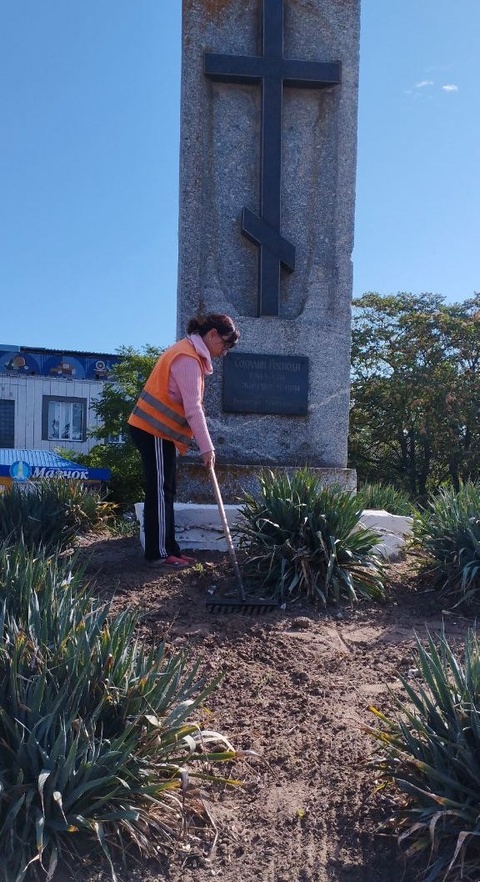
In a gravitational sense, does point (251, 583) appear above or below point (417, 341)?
below

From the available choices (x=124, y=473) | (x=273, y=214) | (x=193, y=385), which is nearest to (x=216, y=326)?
(x=193, y=385)

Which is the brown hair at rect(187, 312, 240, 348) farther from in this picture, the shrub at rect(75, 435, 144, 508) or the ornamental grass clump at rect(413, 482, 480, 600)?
the shrub at rect(75, 435, 144, 508)

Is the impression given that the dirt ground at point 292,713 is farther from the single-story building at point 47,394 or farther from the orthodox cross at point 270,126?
the single-story building at point 47,394

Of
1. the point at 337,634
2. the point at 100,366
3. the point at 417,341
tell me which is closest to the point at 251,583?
the point at 337,634

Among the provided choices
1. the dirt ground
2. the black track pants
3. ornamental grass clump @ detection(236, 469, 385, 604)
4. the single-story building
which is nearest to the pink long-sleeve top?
the black track pants

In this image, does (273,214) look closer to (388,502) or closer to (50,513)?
(50,513)

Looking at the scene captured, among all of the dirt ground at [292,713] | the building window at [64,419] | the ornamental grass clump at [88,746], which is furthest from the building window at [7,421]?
the ornamental grass clump at [88,746]

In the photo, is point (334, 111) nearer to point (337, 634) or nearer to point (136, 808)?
point (337, 634)

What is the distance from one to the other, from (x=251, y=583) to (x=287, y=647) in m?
0.94

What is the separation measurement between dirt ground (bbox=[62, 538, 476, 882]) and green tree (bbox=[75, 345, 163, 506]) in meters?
8.77

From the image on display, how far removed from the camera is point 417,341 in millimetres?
16594

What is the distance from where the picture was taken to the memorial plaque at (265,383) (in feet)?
22.3

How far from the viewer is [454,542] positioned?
17.1 feet

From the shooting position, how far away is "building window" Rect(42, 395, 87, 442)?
22438 mm
